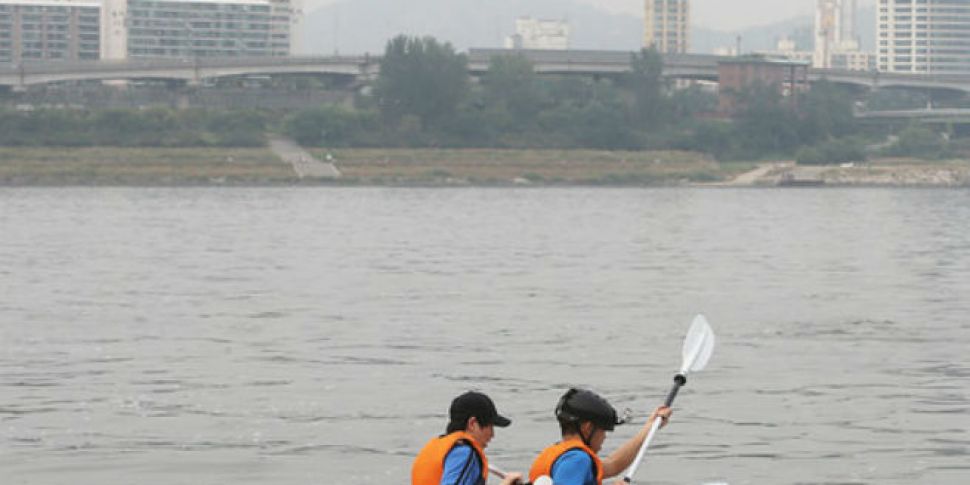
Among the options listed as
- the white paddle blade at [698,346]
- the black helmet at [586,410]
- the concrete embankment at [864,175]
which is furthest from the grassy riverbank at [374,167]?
the black helmet at [586,410]

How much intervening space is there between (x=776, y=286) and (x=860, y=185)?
132 metres

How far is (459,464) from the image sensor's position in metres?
15.5

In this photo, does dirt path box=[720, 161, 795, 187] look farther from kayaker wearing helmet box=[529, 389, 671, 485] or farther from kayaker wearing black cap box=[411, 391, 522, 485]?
kayaker wearing helmet box=[529, 389, 671, 485]

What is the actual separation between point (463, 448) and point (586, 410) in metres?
1.10

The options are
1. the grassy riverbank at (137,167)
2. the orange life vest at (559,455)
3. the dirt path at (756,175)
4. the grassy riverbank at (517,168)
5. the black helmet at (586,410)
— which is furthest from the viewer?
the dirt path at (756,175)

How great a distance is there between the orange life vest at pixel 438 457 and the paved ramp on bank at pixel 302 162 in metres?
158

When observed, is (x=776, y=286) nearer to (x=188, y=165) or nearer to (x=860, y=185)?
(x=188, y=165)

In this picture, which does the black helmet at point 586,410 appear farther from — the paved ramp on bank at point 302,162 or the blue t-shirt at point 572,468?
the paved ramp on bank at point 302,162

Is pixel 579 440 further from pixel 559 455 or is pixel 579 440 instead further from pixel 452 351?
pixel 452 351

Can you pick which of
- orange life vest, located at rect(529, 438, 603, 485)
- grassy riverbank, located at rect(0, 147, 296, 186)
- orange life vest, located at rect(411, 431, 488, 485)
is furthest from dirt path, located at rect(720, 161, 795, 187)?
orange life vest, located at rect(529, 438, 603, 485)

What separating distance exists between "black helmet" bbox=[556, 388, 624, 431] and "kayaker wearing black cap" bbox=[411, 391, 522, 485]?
2.24ft

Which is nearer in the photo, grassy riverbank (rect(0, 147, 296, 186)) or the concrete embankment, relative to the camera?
grassy riverbank (rect(0, 147, 296, 186))

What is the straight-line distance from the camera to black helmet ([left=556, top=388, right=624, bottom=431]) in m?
14.9

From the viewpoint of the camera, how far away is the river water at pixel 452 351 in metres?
28.5
